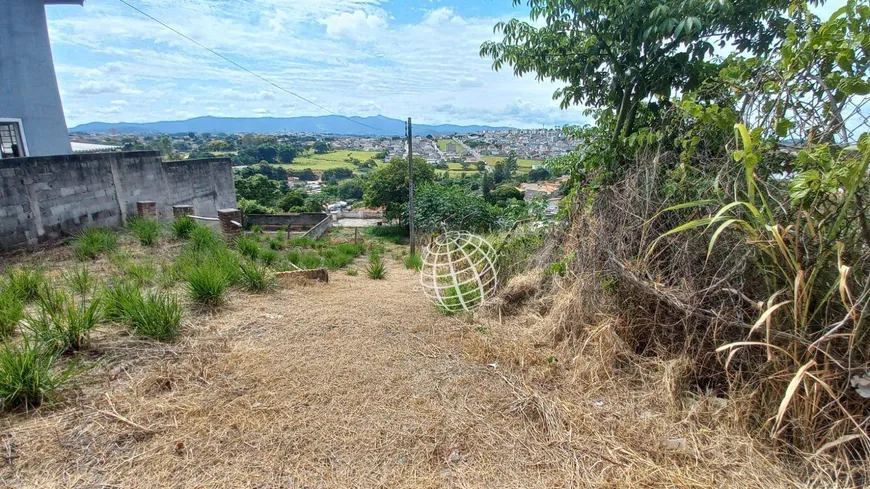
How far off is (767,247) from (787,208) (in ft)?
0.94

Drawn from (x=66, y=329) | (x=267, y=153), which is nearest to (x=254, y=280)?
(x=66, y=329)

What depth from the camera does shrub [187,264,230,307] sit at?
3.61 m

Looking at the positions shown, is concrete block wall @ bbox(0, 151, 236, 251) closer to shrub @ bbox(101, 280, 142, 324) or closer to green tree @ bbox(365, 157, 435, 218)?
shrub @ bbox(101, 280, 142, 324)

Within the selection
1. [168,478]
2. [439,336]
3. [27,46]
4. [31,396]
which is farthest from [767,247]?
[27,46]

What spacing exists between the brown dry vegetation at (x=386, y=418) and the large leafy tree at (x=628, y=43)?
1.71 m

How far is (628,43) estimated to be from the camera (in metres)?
3.03

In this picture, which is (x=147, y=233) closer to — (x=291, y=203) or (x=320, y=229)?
(x=320, y=229)

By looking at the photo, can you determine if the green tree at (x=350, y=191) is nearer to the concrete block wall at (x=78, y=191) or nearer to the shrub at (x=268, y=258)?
the concrete block wall at (x=78, y=191)

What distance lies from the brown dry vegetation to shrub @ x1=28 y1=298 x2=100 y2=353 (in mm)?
112

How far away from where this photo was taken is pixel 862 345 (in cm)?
162

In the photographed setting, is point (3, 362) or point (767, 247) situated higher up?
point (767, 247)

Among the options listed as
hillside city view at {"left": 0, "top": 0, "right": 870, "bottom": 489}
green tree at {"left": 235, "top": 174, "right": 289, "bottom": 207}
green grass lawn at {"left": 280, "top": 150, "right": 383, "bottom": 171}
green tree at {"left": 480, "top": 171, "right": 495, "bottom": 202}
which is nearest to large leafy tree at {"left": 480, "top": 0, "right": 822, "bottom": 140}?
hillside city view at {"left": 0, "top": 0, "right": 870, "bottom": 489}

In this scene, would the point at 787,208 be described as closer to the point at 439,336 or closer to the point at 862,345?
the point at 862,345

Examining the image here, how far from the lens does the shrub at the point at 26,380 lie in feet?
6.69
